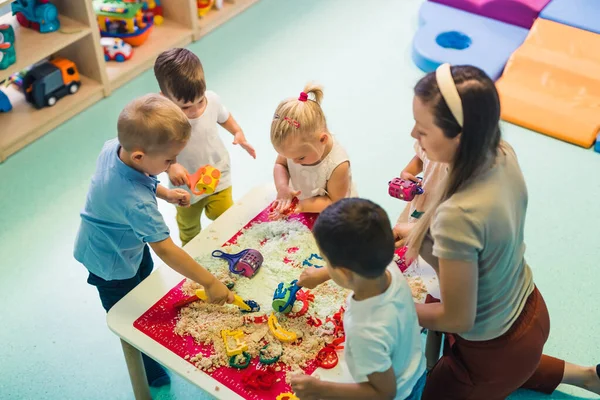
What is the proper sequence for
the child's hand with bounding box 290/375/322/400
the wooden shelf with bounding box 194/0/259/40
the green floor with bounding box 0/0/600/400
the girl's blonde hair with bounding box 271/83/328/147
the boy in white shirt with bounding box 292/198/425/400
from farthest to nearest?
1. the wooden shelf with bounding box 194/0/259/40
2. the green floor with bounding box 0/0/600/400
3. the girl's blonde hair with bounding box 271/83/328/147
4. the child's hand with bounding box 290/375/322/400
5. the boy in white shirt with bounding box 292/198/425/400

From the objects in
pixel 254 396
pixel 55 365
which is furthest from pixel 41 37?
pixel 254 396

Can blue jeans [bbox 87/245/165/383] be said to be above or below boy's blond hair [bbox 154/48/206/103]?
below

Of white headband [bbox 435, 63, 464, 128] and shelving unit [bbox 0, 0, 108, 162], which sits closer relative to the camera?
white headband [bbox 435, 63, 464, 128]

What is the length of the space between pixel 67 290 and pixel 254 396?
50.2 inches

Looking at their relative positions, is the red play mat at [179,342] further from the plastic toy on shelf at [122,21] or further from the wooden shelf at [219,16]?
the wooden shelf at [219,16]

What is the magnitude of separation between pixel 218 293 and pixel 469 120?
0.78 metres

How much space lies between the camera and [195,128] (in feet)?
7.22

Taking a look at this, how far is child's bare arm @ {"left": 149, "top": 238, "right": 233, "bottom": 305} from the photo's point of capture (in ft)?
5.68

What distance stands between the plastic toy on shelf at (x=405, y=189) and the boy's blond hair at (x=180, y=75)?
2.19 ft

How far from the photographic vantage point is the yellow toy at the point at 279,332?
171 centimetres

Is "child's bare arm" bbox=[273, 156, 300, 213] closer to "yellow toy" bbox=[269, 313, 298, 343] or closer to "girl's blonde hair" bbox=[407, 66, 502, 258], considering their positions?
"yellow toy" bbox=[269, 313, 298, 343]

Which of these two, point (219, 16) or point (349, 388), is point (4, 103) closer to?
point (219, 16)

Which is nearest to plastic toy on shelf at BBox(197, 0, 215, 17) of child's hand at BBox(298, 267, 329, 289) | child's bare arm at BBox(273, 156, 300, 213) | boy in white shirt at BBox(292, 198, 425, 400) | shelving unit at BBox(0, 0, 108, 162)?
shelving unit at BBox(0, 0, 108, 162)

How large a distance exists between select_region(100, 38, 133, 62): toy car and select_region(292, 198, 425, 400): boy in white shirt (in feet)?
8.50
